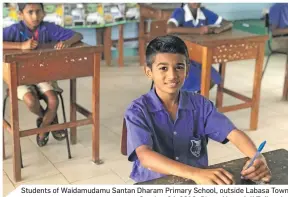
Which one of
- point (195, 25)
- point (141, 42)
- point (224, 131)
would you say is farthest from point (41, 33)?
point (141, 42)

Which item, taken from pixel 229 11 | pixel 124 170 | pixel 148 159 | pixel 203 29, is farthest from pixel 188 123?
pixel 229 11

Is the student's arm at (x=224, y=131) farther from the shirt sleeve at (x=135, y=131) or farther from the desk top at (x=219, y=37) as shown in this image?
the desk top at (x=219, y=37)

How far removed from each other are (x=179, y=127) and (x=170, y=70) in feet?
0.58

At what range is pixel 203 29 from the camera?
9.62ft

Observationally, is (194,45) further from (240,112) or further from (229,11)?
(229,11)

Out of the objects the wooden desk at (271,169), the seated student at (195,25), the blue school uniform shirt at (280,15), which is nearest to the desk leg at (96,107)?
the seated student at (195,25)

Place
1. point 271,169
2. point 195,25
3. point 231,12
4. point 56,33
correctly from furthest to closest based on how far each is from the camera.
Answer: point 231,12 → point 195,25 → point 56,33 → point 271,169

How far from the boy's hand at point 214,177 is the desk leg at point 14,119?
4.44 ft

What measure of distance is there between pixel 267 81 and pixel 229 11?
1.42m

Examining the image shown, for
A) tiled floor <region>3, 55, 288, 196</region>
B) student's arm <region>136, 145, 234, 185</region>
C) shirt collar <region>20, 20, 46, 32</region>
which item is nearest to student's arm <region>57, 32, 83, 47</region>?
shirt collar <region>20, 20, 46, 32</region>

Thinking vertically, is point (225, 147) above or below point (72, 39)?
below

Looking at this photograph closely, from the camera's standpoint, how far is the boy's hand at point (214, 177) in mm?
1010

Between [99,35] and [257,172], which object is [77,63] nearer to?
[257,172]

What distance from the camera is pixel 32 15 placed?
248cm
